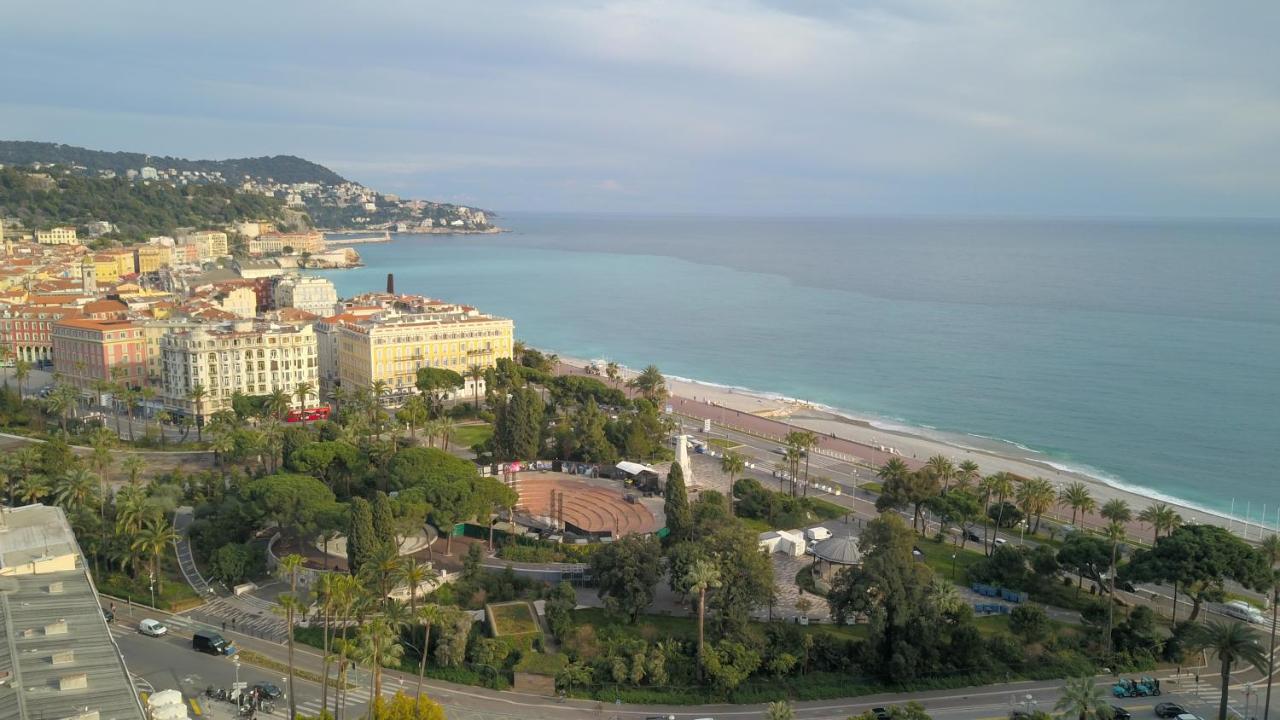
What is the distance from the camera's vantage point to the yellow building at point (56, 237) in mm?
153375

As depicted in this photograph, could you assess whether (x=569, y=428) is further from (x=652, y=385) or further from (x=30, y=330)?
(x=30, y=330)

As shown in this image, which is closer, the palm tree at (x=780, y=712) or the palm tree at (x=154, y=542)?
the palm tree at (x=780, y=712)

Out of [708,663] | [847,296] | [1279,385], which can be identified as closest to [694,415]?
[708,663]

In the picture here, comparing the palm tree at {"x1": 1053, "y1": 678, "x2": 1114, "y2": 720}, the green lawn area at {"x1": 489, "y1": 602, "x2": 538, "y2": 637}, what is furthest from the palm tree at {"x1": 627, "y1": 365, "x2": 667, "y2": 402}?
the palm tree at {"x1": 1053, "y1": 678, "x2": 1114, "y2": 720}

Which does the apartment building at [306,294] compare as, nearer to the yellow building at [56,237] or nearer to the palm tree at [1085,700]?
the yellow building at [56,237]

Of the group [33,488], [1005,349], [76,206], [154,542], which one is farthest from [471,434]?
[76,206]

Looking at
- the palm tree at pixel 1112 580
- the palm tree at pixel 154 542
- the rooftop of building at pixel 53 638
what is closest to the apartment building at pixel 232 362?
the palm tree at pixel 154 542

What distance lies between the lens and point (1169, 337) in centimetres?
10731

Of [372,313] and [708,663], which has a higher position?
[372,313]

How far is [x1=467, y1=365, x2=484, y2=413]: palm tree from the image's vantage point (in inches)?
2822

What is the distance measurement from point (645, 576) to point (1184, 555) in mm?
20073

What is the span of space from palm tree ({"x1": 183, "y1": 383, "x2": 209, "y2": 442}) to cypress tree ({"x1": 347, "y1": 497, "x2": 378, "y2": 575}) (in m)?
31.2

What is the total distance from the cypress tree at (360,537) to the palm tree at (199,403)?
102 feet

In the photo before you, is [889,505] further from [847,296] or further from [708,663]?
[847,296]
